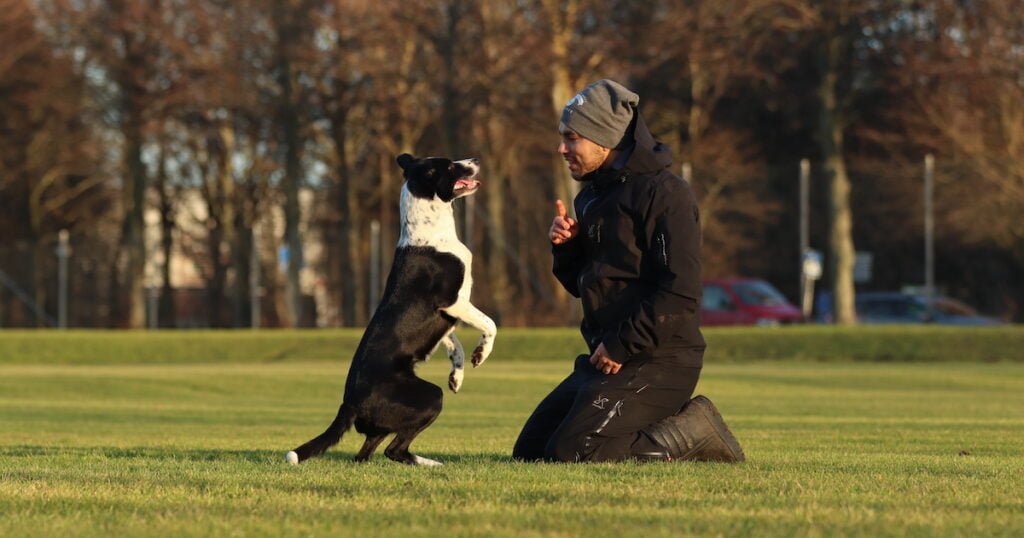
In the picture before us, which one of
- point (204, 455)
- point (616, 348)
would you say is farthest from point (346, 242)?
point (616, 348)

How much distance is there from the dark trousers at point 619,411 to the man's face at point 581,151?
1067 mm

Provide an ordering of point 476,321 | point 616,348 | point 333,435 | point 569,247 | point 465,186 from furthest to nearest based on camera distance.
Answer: point 465,186 → point 569,247 → point 476,321 → point 616,348 → point 333,435

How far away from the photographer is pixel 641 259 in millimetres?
8523

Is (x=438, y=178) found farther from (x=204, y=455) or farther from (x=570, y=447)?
(x=204, y=455)

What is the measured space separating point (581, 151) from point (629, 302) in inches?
32.0

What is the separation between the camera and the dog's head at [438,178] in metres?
9.05

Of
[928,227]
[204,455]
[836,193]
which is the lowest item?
[204,455]

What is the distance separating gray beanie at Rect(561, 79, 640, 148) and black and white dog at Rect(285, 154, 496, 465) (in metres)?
0.85

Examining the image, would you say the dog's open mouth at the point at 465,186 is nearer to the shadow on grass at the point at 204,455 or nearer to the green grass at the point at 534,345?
the shadow on grass at the point at 204,455

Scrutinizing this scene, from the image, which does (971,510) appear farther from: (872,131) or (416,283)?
(872,131)

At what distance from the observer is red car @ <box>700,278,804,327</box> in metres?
38.7

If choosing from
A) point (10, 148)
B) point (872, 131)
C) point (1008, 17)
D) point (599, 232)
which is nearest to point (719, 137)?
point (872, 131)

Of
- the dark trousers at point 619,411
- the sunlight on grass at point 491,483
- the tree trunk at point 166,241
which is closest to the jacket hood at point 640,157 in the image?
the dark trousers at point 619,411

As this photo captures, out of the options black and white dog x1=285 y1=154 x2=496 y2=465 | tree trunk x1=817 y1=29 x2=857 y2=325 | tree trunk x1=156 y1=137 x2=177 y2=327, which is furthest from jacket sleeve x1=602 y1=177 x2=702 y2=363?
tree trunk x1=156 y1=137 x2=177 y2=327
